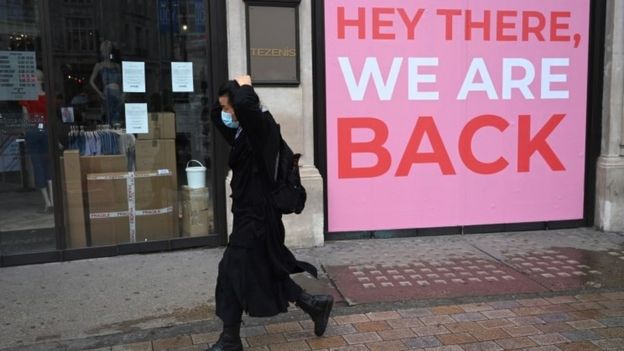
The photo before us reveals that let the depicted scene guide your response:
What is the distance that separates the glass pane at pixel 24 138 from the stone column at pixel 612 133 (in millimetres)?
6024

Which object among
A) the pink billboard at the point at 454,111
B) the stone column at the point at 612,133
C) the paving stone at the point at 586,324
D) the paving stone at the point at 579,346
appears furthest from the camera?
the stone column at the point at 612,133

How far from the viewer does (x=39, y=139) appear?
573cm

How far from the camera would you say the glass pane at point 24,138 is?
18.3ft

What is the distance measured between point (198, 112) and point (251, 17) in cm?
111

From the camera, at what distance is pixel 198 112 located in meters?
6.15

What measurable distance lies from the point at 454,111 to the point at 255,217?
3.70 metres

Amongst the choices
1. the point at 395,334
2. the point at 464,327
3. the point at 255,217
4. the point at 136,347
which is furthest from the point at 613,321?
the point at 136,347

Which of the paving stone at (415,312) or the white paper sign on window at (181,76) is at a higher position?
the white paper sign on window at (181,76)

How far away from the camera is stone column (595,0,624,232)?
6762 millimetres

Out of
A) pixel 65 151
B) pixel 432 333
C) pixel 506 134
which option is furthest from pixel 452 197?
pixel 65 151

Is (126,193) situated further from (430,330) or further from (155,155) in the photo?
(430,330)

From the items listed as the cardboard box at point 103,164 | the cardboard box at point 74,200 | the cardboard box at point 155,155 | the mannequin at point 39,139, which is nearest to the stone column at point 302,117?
the cardboard box at point 155,155

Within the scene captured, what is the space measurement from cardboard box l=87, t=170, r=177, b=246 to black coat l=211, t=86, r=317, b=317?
274cm

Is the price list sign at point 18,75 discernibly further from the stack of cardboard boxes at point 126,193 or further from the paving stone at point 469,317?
the paving stone at point 469,317
